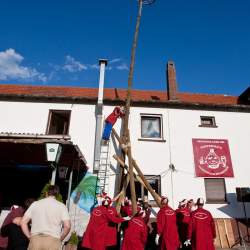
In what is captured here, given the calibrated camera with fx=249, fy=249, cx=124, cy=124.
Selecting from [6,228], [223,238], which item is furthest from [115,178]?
[6,228]

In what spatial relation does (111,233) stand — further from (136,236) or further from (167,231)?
(167,231)

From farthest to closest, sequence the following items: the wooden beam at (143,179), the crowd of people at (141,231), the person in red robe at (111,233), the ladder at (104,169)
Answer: the ladder at (104,169) < the wooden beam at (143,179) < the person in red robe at (111,233) < the crowd of people at (141,231)

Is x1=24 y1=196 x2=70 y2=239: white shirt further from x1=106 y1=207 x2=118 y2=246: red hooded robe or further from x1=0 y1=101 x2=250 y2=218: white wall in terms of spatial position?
x1=0 y1=101 x2=250 y2=218: white wall

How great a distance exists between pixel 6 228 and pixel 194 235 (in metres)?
4.77

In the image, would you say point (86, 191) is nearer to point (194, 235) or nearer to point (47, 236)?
point (194, 235)

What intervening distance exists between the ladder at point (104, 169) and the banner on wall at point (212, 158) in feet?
→ 14.1

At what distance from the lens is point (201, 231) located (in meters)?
6.75

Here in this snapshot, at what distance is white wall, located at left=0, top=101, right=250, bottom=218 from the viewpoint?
1171cm

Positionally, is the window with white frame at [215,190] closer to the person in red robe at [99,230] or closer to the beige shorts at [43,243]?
the person in red robe at [99,230]

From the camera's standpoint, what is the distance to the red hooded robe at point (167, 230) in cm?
685

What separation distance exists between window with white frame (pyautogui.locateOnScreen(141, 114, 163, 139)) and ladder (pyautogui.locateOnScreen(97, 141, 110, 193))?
2.12 meters

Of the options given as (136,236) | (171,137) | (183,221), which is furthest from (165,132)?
(136,236)

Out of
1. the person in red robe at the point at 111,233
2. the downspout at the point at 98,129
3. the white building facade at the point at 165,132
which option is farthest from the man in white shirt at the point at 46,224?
the white building facade at the point at 165,132

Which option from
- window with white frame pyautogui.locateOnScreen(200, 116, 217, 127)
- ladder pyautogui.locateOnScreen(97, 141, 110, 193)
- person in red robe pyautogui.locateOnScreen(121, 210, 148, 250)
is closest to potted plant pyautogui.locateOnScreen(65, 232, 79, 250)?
Answer: person in red robe pyautogui.locateOnScreen(121, 210, 148, 250)
